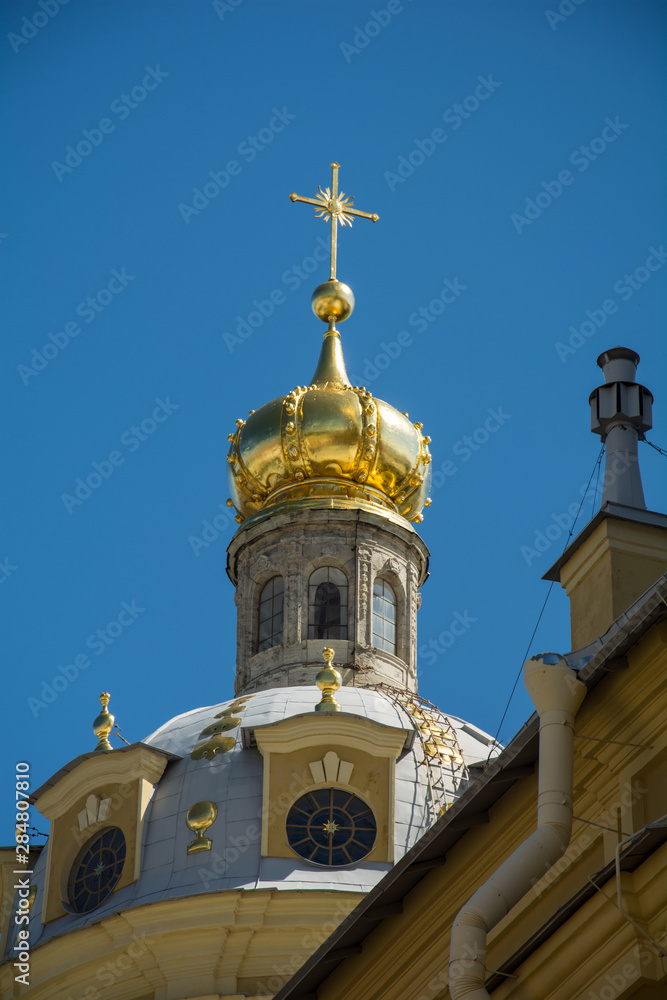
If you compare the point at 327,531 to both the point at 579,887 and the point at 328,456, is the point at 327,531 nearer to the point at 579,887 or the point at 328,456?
the point at 328,456

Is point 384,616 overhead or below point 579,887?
overhead

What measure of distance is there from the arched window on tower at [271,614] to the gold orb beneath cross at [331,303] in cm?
582

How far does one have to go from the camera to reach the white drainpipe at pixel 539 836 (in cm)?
1218

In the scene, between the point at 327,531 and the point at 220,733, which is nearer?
the point at 220,733

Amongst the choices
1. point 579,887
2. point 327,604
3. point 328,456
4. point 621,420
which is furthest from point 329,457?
point 579,887

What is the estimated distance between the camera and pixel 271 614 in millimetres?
35969

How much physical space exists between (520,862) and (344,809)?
1739cm

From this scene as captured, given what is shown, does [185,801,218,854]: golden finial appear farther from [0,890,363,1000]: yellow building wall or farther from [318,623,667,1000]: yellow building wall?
[318,623,667,1000]: yellow building wall

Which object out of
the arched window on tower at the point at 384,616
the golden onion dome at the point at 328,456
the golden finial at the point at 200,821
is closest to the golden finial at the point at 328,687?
the golden finial at the point at 200,821

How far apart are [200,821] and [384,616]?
271 inches

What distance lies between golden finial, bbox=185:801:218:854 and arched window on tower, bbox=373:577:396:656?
6.02 meters

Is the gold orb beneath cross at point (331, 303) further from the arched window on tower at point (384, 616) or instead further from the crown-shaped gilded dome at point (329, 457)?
the arched window on tower at point (384, 616)

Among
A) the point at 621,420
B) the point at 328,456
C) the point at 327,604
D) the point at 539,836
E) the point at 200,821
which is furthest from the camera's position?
the point at 328,456

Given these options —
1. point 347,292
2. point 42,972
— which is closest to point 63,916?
point 42,972
